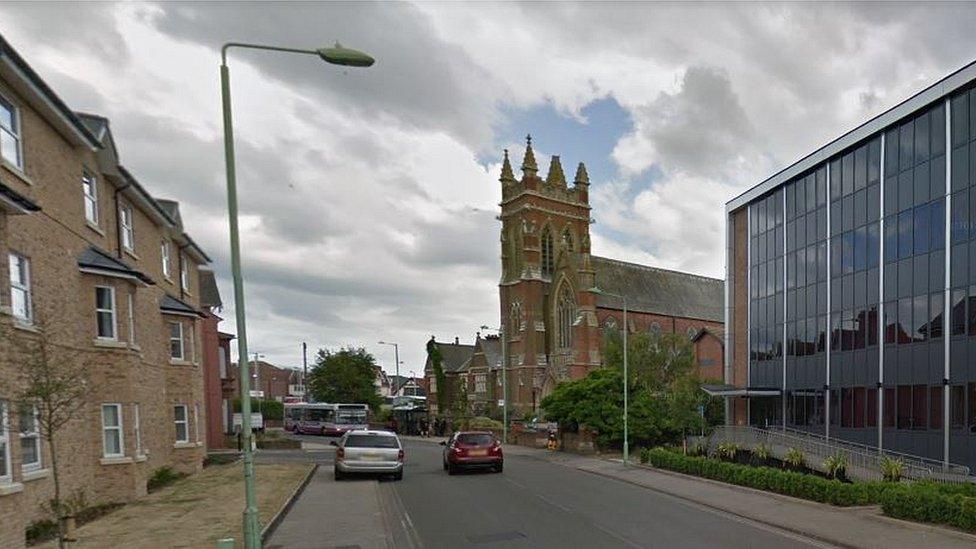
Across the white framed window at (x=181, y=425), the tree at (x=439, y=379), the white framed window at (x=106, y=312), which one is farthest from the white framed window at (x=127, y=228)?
the tree at (x=439, y=379)

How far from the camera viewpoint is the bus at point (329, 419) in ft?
173

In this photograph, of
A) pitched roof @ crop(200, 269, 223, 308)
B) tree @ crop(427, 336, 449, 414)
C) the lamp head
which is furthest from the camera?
tree @ crop(427, 336, 449, 414)

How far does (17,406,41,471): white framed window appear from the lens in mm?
10547

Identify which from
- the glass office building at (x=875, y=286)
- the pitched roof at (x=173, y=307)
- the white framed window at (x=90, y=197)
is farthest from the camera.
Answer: the pitched roof at (x=173, y=307)

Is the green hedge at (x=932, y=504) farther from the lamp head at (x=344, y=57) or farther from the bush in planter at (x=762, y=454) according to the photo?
the lamp head at (x=344, y=57)

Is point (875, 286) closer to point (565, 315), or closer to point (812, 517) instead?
point (812, 517)

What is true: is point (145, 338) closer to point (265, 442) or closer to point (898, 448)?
point (265, 442)

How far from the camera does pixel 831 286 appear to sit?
26.4 meters

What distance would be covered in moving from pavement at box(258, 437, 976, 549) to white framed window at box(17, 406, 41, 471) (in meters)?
4.61

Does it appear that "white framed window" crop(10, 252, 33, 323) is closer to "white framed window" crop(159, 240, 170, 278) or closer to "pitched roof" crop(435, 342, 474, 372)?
"white framed window" crop(159, 240, 170, 278)

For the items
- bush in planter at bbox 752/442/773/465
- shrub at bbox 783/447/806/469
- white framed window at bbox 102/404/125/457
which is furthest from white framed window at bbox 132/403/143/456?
bush in planter at bbox 752/442/773/465

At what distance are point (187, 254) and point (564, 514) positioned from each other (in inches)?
805

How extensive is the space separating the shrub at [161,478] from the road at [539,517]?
15.8ft

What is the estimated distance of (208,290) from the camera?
36.1 metres
